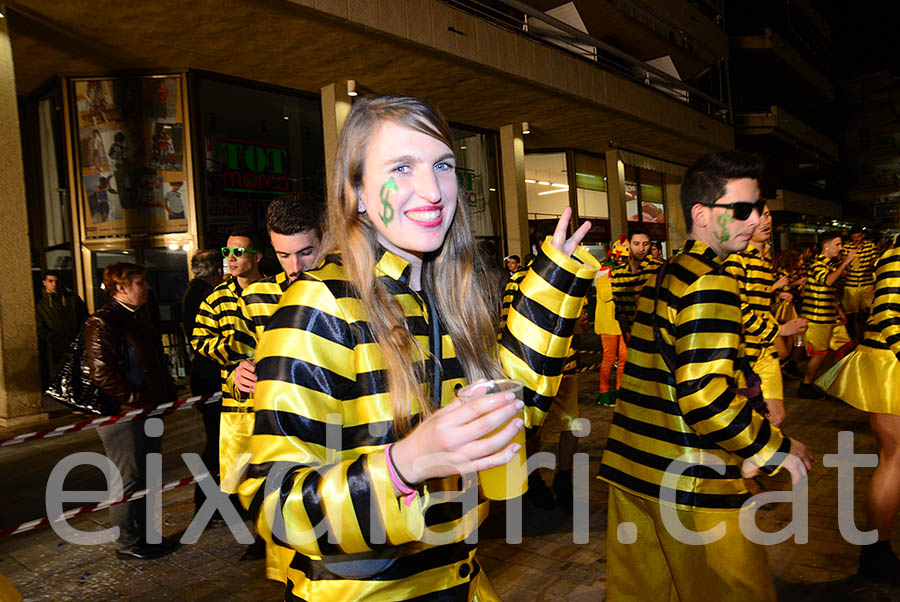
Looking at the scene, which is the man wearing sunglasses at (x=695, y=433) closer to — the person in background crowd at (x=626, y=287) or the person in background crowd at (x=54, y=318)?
the person in background crowd at (x=626, y=287)

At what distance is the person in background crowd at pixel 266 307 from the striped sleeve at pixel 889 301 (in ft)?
10.5

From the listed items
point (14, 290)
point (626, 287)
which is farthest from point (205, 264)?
point (626, 287)

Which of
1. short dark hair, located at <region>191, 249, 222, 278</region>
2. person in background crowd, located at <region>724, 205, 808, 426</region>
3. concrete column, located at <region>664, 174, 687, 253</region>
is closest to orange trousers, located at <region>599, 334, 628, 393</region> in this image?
person in background crowd, located at <region>724, 205, 808, 426</region>

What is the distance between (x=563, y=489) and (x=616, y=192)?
1593 cm

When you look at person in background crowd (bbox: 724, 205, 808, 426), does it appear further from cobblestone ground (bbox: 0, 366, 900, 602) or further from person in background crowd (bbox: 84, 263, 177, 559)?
person in background crowd (bbox: 84, 263, 177, 559)

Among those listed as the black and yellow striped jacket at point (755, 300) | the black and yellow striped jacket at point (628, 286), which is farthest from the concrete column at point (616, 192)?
the black and yellow striped jacket at point (755, 300)

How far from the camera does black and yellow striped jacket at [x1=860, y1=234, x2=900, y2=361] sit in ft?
10.8

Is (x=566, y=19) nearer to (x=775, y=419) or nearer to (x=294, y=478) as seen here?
(x=775, y=419)

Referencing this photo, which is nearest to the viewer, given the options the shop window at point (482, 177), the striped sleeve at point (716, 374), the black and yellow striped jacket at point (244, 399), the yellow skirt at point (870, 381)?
the striped sleeve at point (716, 374)

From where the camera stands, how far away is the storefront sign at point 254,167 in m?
11.0

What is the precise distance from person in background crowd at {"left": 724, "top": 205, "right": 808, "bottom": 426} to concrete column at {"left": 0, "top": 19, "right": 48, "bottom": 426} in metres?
8.62

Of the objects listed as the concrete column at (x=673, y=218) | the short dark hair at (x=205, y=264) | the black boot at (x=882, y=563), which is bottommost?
the black boot at (x=882, y=563)

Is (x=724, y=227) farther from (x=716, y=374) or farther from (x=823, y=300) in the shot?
(x=823, y=300)

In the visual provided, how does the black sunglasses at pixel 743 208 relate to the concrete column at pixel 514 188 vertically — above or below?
below
